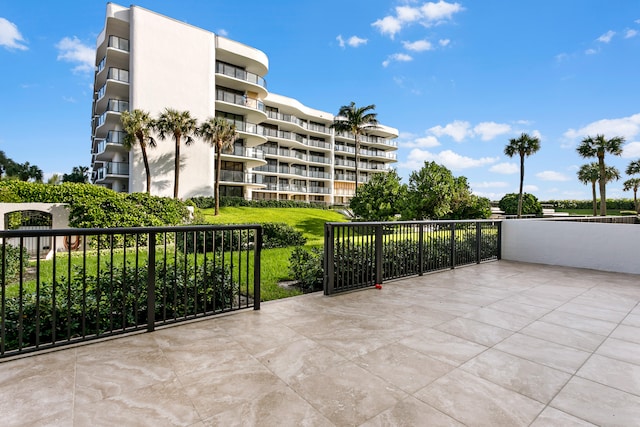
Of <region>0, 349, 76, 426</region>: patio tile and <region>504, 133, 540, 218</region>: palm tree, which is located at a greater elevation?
<region>504, 133, 540, 218</region>: palm tree

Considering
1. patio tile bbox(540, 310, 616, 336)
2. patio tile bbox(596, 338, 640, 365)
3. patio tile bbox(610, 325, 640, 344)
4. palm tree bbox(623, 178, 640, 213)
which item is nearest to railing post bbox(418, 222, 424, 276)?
patio tile bbox(540, 310, 616, 336)

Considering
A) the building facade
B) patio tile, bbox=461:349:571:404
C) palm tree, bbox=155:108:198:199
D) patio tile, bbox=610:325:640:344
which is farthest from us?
the building facade

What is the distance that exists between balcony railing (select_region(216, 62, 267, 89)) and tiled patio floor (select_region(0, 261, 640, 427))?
90.1 ft

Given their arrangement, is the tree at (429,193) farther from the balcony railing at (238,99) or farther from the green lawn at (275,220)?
the balcony railing at (238,99)

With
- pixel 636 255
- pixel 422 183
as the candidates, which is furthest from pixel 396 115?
pixel 636 255

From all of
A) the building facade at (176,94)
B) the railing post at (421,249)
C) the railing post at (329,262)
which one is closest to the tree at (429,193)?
the railing post at (421,249)

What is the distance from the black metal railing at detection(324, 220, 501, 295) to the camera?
15.8 ft

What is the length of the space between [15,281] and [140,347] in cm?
586

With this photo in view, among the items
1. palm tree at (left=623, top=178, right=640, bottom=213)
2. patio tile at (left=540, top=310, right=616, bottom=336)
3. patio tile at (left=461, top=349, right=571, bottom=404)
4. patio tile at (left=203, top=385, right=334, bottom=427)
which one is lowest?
patio tile at (left=540, top=310, right=616, bottom=336)

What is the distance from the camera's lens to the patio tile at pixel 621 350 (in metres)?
2.68

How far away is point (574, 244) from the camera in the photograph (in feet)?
24.8

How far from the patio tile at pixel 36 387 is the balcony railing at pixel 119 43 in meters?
26.4

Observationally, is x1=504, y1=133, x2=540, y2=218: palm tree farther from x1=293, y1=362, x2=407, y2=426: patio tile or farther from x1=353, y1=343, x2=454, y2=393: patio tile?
x1=293, y1=362, x2=407, y2=426: patio tile

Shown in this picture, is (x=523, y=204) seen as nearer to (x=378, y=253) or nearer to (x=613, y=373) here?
(x=378, y=253)
